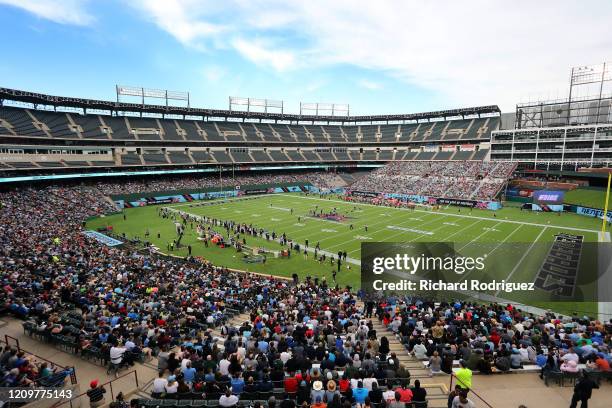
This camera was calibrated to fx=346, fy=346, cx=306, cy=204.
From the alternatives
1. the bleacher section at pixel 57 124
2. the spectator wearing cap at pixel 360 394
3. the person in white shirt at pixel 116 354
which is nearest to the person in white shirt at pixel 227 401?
the spectator wearing cap at pixel 360 394

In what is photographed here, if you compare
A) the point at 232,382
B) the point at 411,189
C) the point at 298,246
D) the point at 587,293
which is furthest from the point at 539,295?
the point at 411,189

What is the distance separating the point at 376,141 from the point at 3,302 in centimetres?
9443

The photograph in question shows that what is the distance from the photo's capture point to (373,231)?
37.6 m

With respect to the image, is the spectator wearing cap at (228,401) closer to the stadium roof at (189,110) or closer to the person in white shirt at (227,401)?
the person in white shirt at (227,401)

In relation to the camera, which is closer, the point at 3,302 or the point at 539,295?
the point at 3,302

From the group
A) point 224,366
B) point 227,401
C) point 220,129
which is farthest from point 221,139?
point 227,401

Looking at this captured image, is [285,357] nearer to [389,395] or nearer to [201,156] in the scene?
[389,395]

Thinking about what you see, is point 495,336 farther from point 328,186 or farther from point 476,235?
point 328,186

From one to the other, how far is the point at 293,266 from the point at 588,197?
47179 mm

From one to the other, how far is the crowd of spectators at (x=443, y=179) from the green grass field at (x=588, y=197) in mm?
9749

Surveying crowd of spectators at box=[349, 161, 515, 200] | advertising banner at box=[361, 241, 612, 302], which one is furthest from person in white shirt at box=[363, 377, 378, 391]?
crowd of spectators at box=[349, 161, 515, 200]

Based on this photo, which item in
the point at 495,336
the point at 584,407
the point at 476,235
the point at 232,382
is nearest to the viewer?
the point at 584,407

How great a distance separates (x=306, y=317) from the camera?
42.2 feet

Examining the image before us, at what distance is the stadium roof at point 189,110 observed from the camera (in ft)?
198
